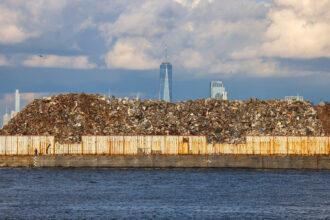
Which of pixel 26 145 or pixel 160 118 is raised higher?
pixel 160 118

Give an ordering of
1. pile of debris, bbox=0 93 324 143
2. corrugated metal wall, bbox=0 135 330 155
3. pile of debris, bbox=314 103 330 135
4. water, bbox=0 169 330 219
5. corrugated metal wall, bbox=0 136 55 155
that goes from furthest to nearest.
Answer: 1. pile of debris, bbox=314 103 330 135
2. pile of debris, bbox=0 93 324 143
3. corrugated metal wall, bbox=0 136 55 155
4. corrugated metal wall, bbox=0 135 330 155
5. water, bbox=0 169 330 219

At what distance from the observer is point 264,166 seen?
274 ft

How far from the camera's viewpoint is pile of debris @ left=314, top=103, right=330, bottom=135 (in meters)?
91.7

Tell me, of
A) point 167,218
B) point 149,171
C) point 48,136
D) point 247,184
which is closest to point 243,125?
point 149,171

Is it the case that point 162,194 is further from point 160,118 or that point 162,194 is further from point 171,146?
point 160,118

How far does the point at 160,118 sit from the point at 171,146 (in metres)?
6.61

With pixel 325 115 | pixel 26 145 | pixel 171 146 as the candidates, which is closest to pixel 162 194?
pixel 171 146

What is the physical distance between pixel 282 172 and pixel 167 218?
36521 millimetres

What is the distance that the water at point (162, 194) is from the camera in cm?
5016

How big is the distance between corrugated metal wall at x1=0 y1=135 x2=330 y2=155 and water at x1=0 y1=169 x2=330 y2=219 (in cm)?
309

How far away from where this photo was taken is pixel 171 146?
278ft

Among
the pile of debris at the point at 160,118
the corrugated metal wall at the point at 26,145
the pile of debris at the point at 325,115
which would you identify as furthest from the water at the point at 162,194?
the pile of debris at the point at 325,115

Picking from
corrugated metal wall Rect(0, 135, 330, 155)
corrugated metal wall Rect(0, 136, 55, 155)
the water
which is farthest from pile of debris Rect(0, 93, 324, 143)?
the water

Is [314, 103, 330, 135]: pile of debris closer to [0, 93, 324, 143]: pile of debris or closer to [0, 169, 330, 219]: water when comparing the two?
[0, 93, 324, 143]: pile of debris
